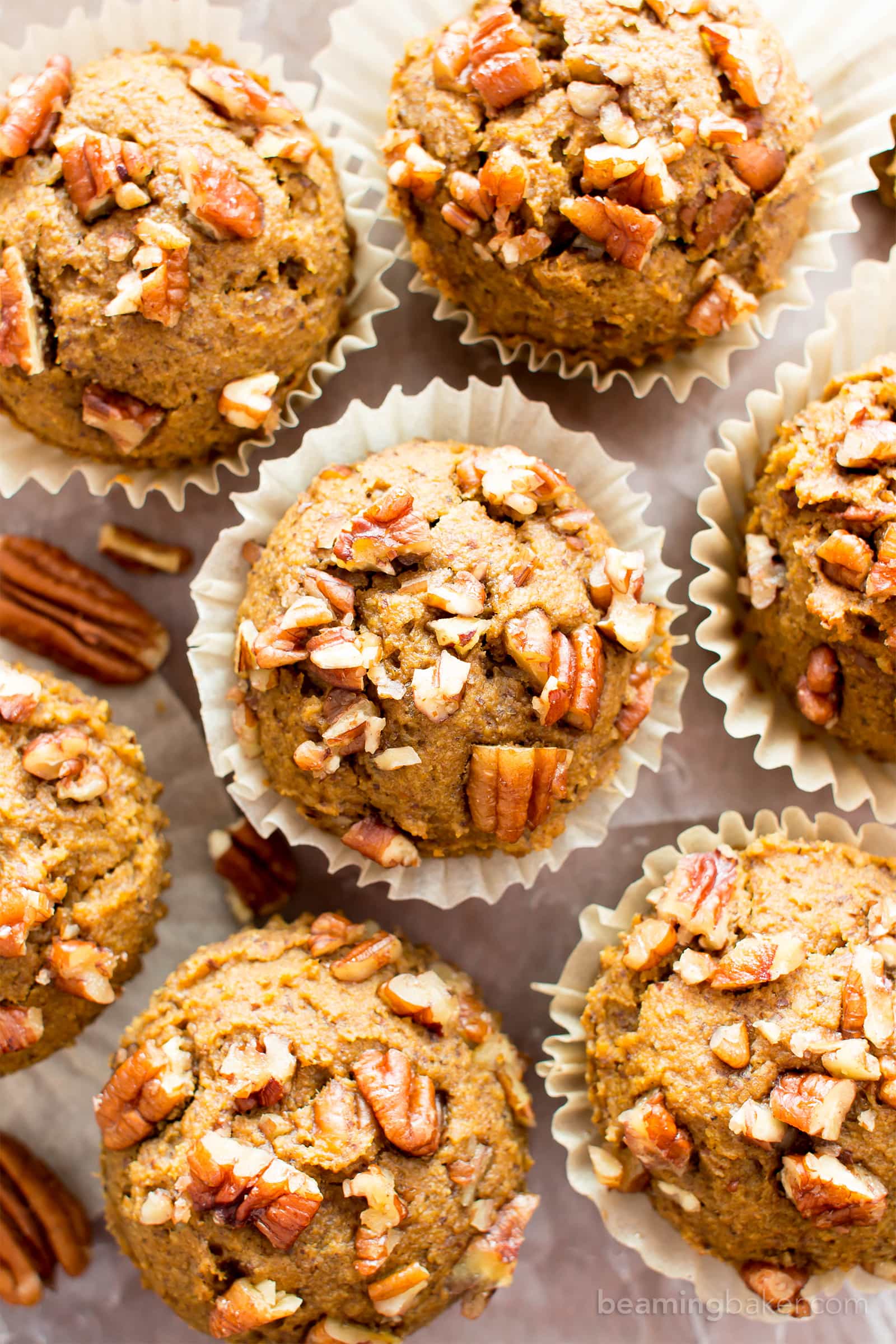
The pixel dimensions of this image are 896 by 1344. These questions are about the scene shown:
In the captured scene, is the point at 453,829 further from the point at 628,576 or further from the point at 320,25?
the point at 320,25

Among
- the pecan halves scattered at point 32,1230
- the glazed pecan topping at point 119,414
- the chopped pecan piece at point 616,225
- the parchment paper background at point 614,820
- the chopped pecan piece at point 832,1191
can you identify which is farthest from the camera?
the parchment paper background at point 614,820

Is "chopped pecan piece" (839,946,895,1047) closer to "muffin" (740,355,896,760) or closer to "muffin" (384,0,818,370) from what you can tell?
"muffin" (740,355,896,760)

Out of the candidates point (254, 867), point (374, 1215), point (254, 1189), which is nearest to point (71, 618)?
point (254, 867)

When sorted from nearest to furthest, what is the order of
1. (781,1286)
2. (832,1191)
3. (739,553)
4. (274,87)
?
(832,1191), (781,1286), (274,87), (739,553)

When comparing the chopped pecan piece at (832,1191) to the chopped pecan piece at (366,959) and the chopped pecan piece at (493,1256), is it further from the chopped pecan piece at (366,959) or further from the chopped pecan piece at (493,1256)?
the chopped pecan piece at (366,959)

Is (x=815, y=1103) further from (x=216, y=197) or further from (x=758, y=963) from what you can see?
(x=216, y=197)

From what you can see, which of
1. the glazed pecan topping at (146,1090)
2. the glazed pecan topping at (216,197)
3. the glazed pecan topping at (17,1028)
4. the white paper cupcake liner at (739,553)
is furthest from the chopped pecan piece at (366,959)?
the glazed pecan topping at (216,197)

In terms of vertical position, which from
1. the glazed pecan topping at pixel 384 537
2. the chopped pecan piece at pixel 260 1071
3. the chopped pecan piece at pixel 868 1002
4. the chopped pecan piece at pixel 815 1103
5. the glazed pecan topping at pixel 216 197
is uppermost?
the glazed pecan topping at pixel 216 197
